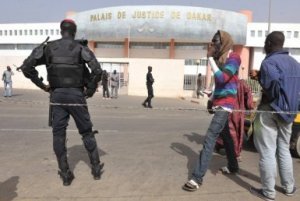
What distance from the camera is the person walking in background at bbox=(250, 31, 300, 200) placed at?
14.5 ft

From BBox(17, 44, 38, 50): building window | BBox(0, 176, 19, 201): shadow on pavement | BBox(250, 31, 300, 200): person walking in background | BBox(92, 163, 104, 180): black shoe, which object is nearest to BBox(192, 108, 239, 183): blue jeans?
BBox(250, 31, 300, 200): person walking in background

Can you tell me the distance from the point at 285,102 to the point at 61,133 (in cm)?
254

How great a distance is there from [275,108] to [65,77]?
2346mm

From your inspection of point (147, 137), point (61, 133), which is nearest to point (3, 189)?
point (61, 133)

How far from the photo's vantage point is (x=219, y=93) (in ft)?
16.5

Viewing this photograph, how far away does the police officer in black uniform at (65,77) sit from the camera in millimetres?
4832

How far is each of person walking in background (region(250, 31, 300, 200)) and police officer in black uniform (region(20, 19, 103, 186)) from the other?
1895 mm

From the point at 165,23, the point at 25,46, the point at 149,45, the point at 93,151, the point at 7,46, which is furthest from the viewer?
the point at 7,46

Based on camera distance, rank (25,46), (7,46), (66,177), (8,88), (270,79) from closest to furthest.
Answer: (270,79), (66,177), (8,88), (25,46), (7,46)

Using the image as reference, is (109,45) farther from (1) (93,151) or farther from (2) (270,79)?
(2) (270,79)

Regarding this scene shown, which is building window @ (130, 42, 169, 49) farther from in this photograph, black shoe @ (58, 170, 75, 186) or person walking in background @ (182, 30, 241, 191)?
black shoe @ (58, 170, 75, 186)

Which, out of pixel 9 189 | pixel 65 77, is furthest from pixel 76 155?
pixel 65 77

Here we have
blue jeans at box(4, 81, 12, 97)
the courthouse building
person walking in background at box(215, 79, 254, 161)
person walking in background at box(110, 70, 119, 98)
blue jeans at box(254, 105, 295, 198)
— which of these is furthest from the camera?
the courthouse building

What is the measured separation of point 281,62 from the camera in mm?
4449
